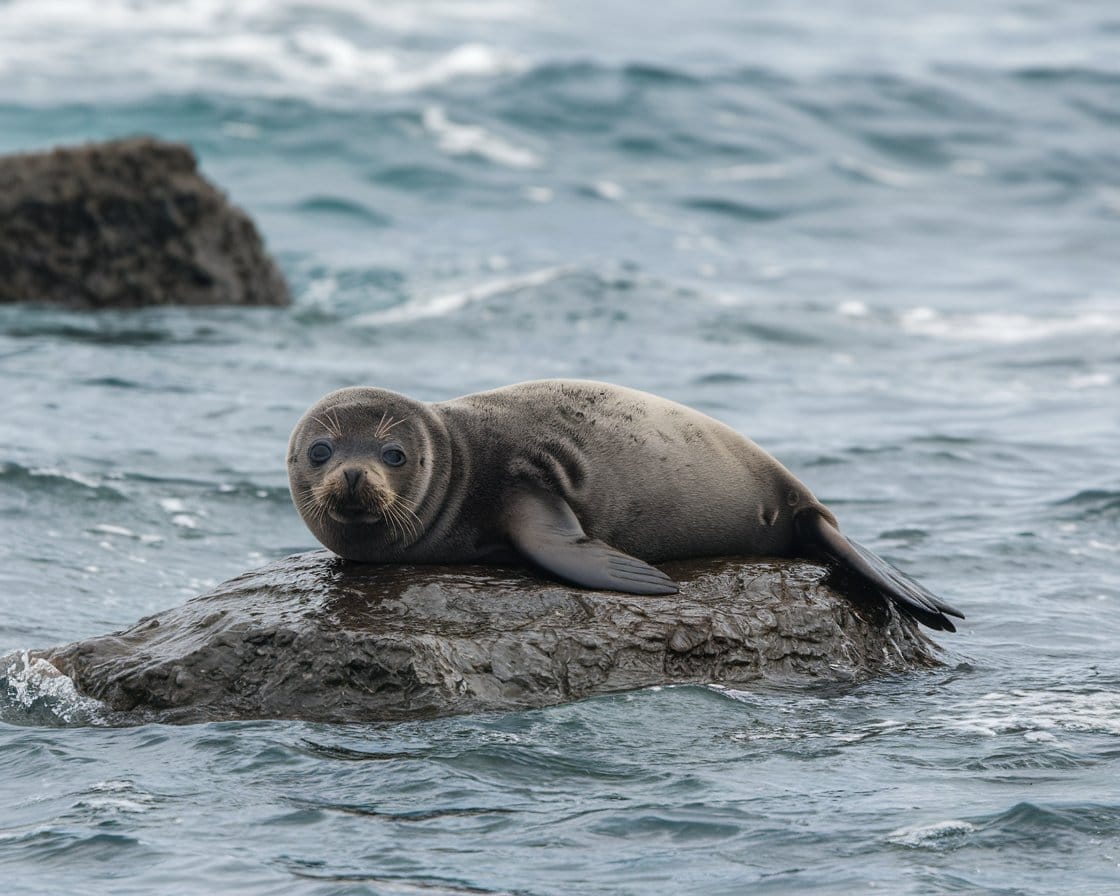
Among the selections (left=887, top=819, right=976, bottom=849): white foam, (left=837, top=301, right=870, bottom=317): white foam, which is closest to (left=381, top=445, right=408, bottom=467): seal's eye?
(left=887, top=819, right=976, bottom=849): white foam

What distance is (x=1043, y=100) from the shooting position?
27.5 m

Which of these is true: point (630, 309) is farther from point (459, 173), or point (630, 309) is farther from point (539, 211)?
point (459, 173)

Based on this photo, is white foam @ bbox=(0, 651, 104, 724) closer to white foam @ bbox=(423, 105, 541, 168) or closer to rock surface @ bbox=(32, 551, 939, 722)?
rock surface @ bbox=(32, 551, 939, 722)

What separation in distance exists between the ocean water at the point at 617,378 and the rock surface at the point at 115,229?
1.21 ft

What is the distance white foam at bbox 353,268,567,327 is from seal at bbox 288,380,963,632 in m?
8.97

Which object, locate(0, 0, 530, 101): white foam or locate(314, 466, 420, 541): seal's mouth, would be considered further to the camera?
locate(0, 0, 530, 101): white foam

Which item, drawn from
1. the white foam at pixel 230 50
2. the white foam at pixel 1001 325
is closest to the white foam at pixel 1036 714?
the white foam at pixel 1001 325

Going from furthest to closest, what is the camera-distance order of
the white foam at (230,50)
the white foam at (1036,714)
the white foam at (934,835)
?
the white foam at (230,50)
the white foam at (1036,714)
the white foam at (934,835)

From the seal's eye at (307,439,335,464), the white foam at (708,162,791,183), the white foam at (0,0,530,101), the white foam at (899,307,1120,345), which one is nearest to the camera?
the seal's eye at (307,439,335,464)

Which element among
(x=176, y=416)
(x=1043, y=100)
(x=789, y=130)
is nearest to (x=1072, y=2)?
(x=1043, y=100)

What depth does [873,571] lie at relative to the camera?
252 inches

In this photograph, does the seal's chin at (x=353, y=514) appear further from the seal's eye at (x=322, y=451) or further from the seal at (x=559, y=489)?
the seal's eye at (x=322, y=451)

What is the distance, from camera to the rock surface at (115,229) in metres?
14.4

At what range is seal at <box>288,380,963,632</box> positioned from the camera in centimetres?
614
